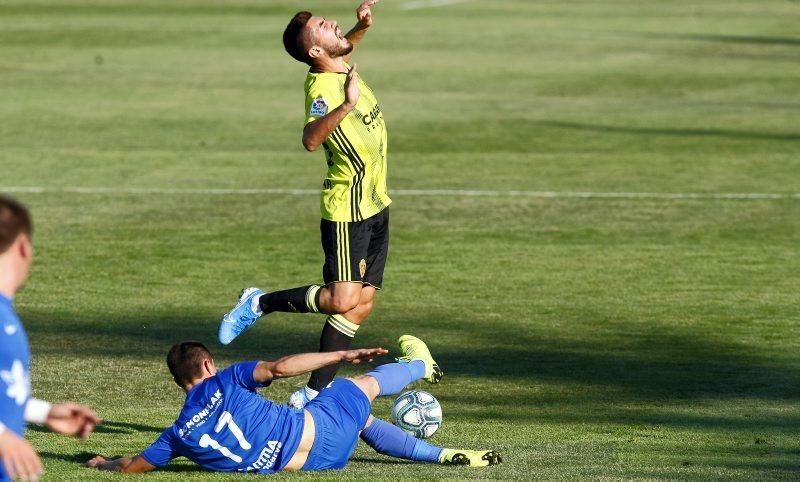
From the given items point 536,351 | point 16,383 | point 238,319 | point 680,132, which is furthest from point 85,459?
point 680,132

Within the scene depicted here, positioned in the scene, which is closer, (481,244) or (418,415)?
(418,415)

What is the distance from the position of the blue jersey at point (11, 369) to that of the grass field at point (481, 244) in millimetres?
2443

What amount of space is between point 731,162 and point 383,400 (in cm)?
1241

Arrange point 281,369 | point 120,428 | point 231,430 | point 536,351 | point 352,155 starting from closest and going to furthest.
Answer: point 231,430 → point 281,369 → point 120,428 → point 352,155 → point 536,351

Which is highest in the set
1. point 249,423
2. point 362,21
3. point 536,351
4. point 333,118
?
point 362,21

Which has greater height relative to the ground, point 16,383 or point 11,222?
point 11,222

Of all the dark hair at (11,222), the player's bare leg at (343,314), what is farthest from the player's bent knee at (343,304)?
the dark hair at (11,222)

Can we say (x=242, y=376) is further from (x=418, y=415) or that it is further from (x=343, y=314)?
(x=343, y=314)

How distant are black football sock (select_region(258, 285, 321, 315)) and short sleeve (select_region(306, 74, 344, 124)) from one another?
104cm

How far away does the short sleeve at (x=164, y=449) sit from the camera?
7.32 metres

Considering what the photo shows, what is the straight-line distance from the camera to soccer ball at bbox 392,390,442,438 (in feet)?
27.3

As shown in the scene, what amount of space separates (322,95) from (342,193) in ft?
1.98

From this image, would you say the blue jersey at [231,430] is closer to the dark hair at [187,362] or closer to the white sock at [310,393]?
the dark hair at [187,362]

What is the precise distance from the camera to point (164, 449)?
7344 mm
